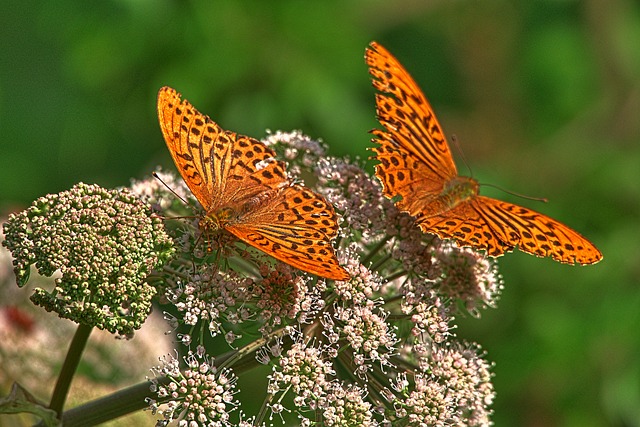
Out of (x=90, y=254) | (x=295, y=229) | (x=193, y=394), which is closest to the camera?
(x=90, y=254)

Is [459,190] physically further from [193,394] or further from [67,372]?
[67,372]

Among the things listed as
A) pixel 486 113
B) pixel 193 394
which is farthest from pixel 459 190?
pixel 486 113

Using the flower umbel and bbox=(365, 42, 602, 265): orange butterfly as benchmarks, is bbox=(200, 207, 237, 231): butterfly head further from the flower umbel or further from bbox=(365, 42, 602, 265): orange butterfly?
bbox=(365, 42, 602, 265): orange butterfly

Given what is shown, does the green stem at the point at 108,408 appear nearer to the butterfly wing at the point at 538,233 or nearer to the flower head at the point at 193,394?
the flower head at the point at 193,394

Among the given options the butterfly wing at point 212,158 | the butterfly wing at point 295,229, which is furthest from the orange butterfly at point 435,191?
the butterfly wing at point 212,158

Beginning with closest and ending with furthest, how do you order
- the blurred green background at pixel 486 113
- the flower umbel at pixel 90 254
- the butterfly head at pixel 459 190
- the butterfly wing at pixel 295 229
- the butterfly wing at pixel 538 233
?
the flower umbel at pixel 90 254, the butterfly wing at pixel 295 229, the butterfly wing at pixel 538 233, the butterfly head at pixel 459 190, the blurred green background at pixel 486 113

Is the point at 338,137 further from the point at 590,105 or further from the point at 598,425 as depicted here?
the point at 598,425
